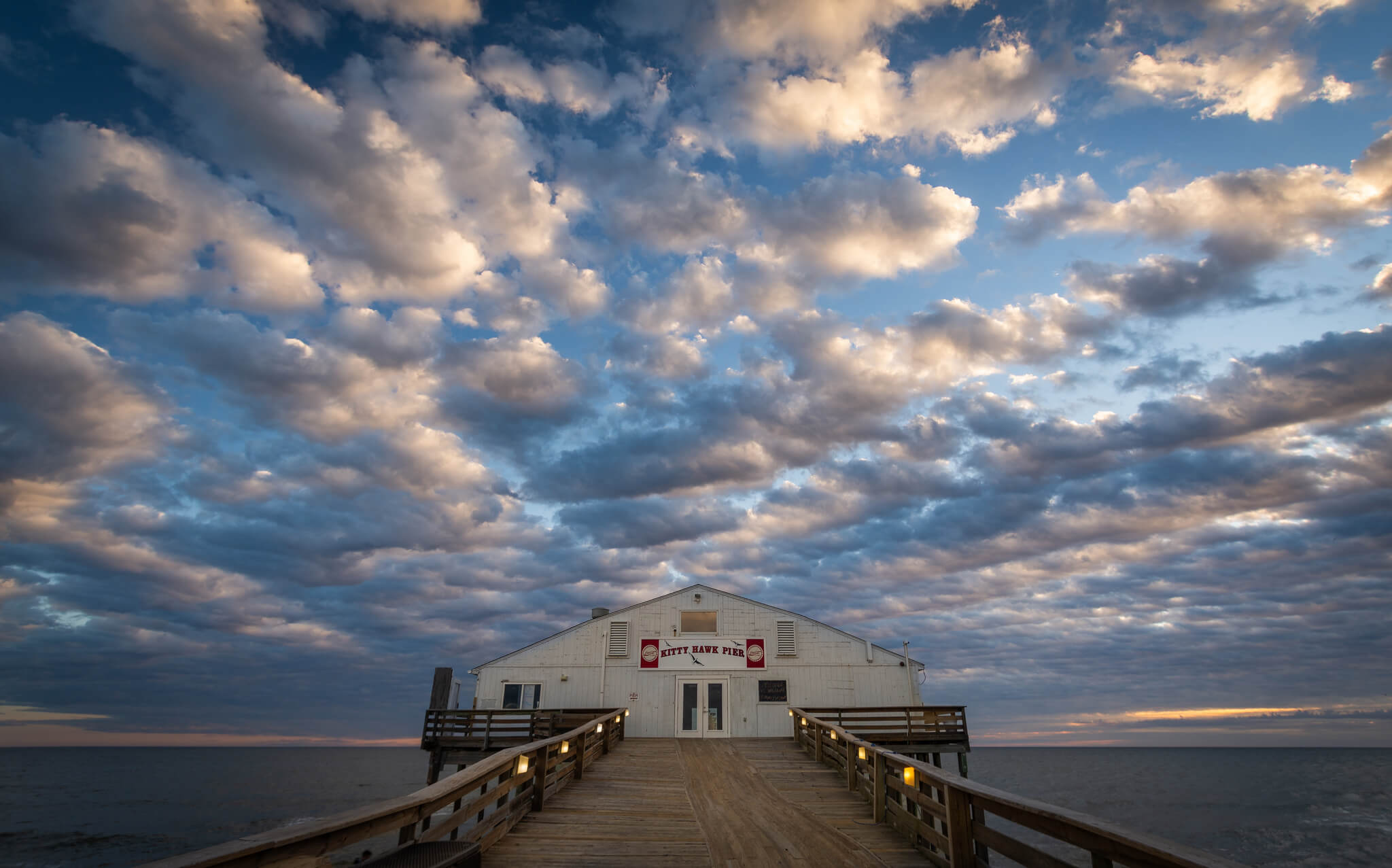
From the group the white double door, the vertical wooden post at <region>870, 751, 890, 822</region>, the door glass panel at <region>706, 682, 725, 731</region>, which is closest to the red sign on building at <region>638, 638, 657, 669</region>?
the white double door

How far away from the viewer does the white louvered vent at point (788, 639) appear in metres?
25.2

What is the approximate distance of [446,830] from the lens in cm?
668

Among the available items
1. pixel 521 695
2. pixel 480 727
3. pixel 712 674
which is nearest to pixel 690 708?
pixel 712 674

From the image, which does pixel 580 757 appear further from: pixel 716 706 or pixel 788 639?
pixel 788 639

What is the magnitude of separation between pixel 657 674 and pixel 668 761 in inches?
379

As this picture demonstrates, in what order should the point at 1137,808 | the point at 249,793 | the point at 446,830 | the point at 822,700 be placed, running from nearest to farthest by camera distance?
1. the point at 446,830
2. the point at 822,700
3. the point at 1137,808
4. the point at 249,793

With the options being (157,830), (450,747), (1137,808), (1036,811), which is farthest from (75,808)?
(1137,808)

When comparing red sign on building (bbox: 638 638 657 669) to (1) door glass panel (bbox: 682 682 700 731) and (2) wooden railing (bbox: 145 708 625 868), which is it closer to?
(1) door glass panel (bbox: 682 682 700 731)

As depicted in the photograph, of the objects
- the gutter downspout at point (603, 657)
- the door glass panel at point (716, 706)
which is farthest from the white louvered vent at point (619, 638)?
the door glass panel at point (716, 706)

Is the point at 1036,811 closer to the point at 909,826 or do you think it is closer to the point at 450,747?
the point at 909,826

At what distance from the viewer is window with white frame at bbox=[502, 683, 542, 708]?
2497cm

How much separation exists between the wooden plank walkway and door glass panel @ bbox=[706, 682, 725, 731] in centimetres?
971

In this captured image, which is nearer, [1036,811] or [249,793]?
[1036,811]

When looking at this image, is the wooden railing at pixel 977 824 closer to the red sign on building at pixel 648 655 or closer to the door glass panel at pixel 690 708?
the door glass panel at pixel 690 708
